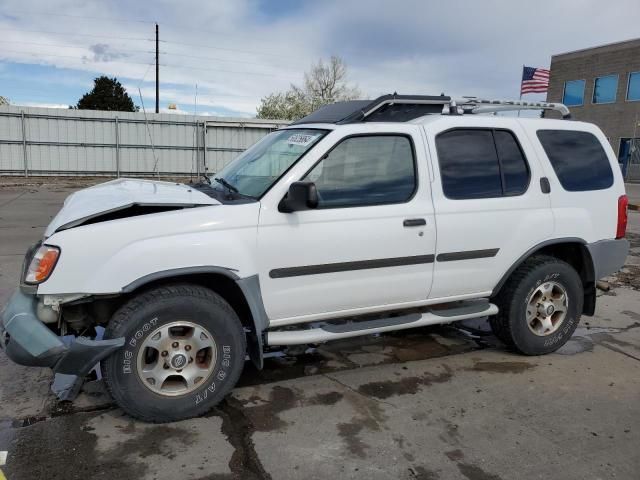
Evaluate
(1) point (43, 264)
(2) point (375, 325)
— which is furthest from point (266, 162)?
(1) point (43, 264)

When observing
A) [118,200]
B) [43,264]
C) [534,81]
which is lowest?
[43,264]

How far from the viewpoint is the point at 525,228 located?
4.37 meters

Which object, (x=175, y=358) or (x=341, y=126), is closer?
(x=175, y=358)

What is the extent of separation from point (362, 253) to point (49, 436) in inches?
89.0

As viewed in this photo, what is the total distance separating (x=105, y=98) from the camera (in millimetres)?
50656

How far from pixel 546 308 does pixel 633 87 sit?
116ft

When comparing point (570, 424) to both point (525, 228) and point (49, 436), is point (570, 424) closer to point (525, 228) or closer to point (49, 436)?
point (525, 228)

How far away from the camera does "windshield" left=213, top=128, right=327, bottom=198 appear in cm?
378

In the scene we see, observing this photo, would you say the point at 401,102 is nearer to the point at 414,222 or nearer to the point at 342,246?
the point at 414,222

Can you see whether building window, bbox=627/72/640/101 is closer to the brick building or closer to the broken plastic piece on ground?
the brick building

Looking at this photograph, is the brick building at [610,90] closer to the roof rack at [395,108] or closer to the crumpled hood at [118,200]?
the roof rack at [395,108]

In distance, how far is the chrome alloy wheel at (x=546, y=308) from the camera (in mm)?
4605

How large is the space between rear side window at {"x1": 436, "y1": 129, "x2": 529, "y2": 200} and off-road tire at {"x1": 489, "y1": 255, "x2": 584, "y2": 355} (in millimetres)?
690

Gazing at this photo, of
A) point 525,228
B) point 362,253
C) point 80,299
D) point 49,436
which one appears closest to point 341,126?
point 362,253
